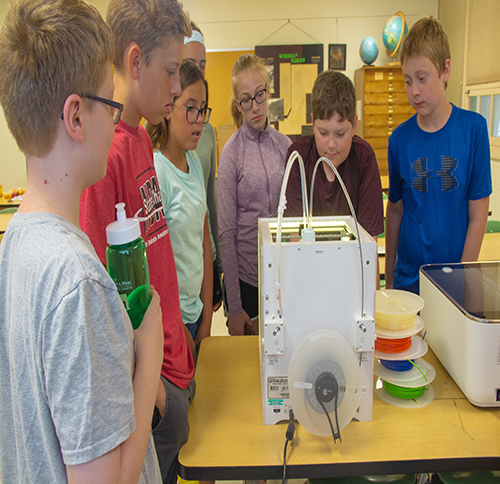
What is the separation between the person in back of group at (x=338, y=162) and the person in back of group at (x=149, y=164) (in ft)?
2.09

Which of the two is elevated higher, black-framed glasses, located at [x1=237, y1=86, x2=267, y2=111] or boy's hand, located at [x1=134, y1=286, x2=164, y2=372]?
black-framed glasses, located at [x1=237, y1=86, x2=267, y2=111]

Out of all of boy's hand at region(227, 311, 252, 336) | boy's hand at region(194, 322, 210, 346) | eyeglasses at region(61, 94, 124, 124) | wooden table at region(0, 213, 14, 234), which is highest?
eyeglasses at region(61, 94, 124, 124)

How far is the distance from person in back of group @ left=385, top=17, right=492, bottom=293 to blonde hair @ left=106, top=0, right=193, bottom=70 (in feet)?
3.28

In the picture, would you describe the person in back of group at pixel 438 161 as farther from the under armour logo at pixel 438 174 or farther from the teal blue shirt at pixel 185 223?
the teal blue shirt at pixel 185 223

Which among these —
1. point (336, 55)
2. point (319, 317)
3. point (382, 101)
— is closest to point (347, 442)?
point (319, 317)

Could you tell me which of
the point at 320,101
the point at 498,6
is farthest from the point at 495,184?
the point at 320,101

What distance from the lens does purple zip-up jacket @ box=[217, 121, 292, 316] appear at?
5.59 ft

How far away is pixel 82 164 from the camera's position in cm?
58

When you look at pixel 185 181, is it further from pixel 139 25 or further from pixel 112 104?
pixel 112 104

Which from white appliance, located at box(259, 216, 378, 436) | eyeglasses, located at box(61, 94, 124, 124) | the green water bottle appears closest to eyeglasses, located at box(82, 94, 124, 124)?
eyeglasses, located at box(61, 94, 124, 124)

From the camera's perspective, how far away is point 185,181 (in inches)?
52.5

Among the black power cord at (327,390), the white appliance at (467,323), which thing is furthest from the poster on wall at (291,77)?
the black power cord at (327,390)

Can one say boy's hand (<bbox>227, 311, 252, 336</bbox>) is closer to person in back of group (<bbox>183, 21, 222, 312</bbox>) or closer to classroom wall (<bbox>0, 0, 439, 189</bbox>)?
person in back of group (<bbox>183, 21, 222, 312</bbox>)

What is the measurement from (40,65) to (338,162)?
3.82 feet
